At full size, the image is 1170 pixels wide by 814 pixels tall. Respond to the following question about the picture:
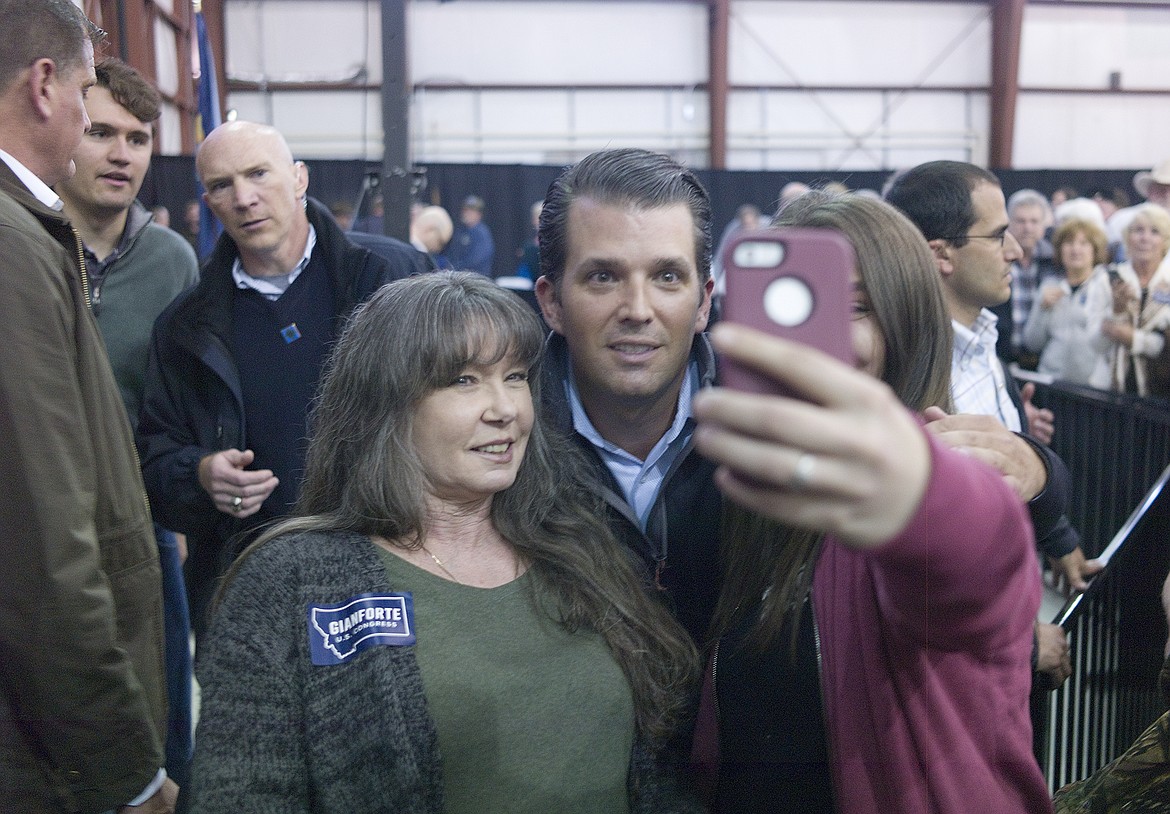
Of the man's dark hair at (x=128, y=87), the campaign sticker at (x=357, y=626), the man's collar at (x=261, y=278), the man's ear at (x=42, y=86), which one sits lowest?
the campaign sticker at (x=357, y=626)

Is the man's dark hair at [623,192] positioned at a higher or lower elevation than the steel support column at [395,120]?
lower

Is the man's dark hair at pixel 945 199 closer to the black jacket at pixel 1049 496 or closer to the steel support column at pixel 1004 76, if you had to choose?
the black jacket at pixel 1049 496

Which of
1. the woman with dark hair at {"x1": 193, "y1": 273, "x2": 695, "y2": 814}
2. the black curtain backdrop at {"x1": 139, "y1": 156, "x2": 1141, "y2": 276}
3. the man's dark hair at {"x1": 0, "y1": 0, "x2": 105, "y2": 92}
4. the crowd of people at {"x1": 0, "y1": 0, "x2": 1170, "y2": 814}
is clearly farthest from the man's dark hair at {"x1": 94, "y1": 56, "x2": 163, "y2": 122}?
the black curtain backdrop at {"x1": 139, "y1": 156, "x2": 1141, "y2": 276}

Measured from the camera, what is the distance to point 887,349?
4.15 ft

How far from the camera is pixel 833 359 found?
2.03 feet

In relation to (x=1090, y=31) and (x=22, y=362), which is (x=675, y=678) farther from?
(x=1090, y=31)

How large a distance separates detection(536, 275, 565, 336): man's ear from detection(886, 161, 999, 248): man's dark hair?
1.21 meters

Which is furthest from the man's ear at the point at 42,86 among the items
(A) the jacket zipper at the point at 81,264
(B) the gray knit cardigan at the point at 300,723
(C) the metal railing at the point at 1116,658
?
(C) the metal railing at the point at 1116,658

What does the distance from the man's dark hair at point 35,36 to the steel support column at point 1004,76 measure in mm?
13701

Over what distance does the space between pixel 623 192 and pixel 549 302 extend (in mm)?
249

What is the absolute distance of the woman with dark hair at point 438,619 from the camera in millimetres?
1356

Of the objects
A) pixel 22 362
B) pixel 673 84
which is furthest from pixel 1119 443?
pixel 673 84

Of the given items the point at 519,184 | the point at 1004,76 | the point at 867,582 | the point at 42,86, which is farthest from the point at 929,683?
the point at 1004,76

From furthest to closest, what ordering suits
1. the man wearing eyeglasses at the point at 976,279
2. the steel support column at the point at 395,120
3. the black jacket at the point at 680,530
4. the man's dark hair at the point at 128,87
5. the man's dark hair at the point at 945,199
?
the steel support column at the point at 395,120, the man's dark hair at the point at 128,87, the man's dark hair at the point at 945,199, the man wearing eyeglasses at the point at 976,279, the black jacket at the point at 680,530
